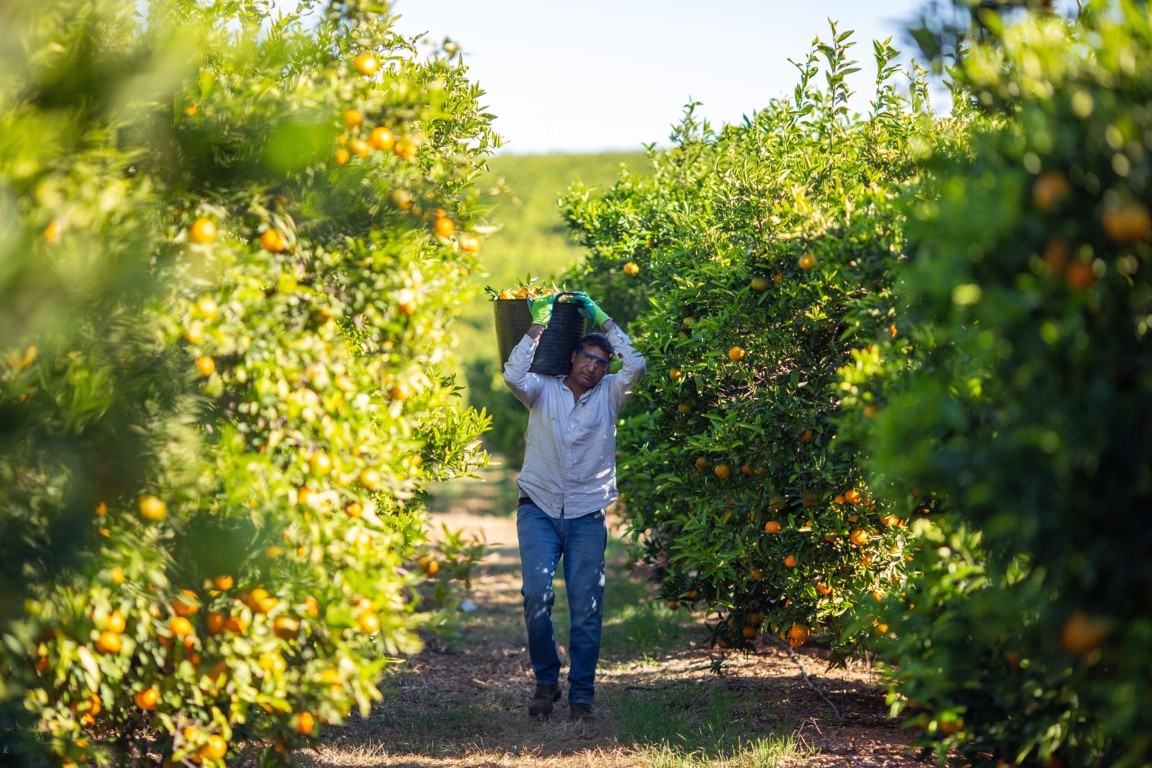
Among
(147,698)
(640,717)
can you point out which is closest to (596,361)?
(640,717)

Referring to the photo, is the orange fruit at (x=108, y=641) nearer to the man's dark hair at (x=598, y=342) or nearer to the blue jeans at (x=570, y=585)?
the blue jeans at (x=570, y=585)

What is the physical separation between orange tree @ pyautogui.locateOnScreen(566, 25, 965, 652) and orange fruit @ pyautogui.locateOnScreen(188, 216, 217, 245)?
201cm

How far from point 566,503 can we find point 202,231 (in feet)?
8.14

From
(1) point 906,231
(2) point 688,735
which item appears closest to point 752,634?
(2) point 688,735

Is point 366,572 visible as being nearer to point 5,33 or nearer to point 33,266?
point 33,266

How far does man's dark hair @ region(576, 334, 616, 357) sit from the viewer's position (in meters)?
4.79

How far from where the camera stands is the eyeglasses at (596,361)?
15.5ft

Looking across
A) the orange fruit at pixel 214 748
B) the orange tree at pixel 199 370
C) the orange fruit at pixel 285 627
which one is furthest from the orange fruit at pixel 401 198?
the orange fruit at pixel 214 748

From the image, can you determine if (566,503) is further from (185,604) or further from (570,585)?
(185,604)

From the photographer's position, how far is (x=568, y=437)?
15.1ft

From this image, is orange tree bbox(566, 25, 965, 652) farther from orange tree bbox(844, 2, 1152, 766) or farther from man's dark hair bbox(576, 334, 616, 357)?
orange tree bbox(844, 2, 1152, 766)

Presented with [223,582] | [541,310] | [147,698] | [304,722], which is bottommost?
[304,722]

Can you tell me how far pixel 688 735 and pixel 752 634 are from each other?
59 centimetres

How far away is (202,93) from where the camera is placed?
2713 millimetres
